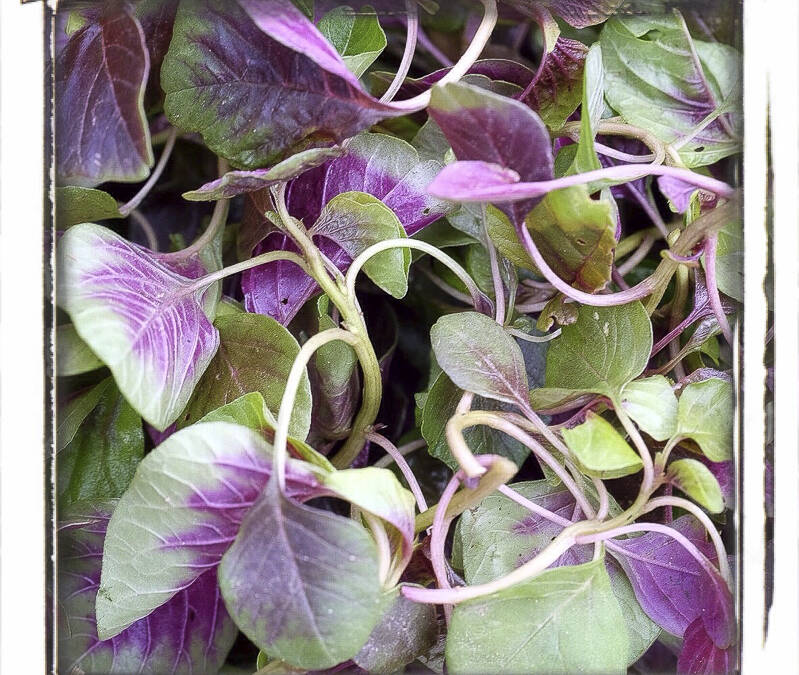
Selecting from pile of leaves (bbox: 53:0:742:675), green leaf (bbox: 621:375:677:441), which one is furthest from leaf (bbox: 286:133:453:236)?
green leaf (bbox: 621:375:677:441)

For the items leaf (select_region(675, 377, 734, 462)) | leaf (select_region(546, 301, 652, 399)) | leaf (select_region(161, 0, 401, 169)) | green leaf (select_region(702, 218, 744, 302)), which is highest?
leaf (select_region(161, 0, 401, 169))

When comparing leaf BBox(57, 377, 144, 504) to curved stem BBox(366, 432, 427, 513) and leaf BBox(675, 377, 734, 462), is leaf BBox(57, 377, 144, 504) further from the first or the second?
leaf BBox(675, 377, 734, 462)

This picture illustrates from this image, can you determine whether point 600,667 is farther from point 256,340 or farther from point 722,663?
point 256,340

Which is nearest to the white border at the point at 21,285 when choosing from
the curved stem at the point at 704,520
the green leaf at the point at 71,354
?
the green leaf at the point at 71,354

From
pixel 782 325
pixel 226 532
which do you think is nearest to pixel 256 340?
pixel 226 532

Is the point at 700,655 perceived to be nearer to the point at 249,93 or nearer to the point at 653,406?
the point at 653,406

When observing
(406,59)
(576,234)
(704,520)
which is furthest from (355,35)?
(704,520)
